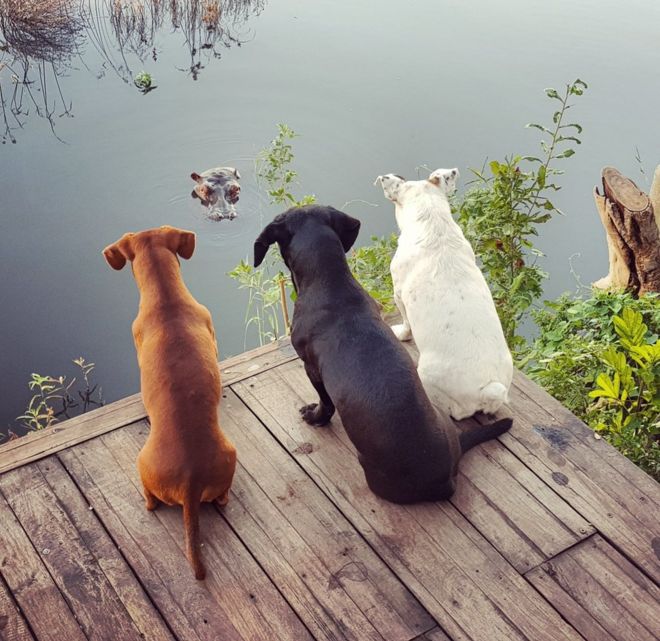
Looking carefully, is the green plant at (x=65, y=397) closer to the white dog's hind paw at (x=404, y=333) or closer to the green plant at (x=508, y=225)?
the white dog's hind paw at (x=404, y=333)

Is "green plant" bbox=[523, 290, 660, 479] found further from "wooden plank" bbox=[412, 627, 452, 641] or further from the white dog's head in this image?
"wooden plank" bbox=[412, 627, 452, 641]

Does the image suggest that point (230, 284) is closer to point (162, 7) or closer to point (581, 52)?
point (162, 7)

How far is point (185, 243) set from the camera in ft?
10.8

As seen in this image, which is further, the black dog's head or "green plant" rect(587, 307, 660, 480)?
"green plant" rect(587, 307, 660, 480)

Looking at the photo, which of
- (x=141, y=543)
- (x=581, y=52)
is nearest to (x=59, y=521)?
(x=141, y=543)

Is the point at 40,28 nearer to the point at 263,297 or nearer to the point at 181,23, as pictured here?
the point at 181,23

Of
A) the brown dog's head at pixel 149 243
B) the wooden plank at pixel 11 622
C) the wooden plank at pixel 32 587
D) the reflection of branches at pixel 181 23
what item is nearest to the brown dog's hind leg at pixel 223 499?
the wooden plank at pixel 32 587

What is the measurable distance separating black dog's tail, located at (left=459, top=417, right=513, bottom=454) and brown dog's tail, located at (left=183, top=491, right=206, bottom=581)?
1.02 meters

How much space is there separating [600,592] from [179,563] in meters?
1.38

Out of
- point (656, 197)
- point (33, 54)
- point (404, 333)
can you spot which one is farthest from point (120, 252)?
point (33, 54)

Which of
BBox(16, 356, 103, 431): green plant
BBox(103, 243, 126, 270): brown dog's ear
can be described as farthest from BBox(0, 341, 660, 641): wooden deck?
BBox(16, 356, 103, 431): green plant

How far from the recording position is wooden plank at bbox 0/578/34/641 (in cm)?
250

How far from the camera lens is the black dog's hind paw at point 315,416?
3.20 m

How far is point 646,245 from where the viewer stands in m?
4.38
